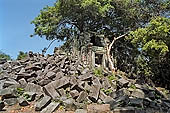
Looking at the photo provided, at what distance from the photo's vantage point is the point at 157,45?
10828mm

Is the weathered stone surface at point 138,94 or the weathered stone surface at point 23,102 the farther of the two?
the weathered stone surface at point 138,94

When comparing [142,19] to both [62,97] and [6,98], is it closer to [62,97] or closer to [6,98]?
[62,97]

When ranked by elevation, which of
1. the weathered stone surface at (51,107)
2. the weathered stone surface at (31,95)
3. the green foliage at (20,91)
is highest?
the green foliage at (20,91)

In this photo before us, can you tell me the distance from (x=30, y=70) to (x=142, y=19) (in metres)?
10.1

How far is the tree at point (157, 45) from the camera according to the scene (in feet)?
35.5

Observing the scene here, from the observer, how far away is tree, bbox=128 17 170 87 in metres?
10.8

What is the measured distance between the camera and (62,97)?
6.37 m

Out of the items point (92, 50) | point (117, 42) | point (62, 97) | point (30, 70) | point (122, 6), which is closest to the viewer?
point (62, 97)

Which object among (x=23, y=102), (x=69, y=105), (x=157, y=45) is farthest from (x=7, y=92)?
(x=157, y=45)

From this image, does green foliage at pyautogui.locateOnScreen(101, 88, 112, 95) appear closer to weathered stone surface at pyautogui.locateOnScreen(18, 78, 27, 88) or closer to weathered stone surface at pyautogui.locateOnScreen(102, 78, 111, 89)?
weathered stone surface at pyautogui.locateOnScreen(102, 78, 111, 89)

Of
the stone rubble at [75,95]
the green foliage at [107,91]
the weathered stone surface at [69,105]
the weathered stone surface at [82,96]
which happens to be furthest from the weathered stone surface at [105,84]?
the weathered stone surface at [69,105]

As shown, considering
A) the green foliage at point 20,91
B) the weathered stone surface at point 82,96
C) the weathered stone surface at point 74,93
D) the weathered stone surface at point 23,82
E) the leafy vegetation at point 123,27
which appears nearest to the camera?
the weathered stone surface at point 82,96

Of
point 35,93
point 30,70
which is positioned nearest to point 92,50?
point 30,70

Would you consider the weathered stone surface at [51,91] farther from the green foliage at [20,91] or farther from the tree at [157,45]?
the tree at [157,45]
